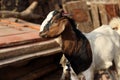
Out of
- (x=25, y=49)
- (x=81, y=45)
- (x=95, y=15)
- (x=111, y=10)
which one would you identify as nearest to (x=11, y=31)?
(x=25, y=49)

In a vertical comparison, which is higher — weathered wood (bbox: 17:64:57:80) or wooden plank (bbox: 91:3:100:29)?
wooden plank (bbox: 91:3:100:29)

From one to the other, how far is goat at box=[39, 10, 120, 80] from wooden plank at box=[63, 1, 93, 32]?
2.84 m

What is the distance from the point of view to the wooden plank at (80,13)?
7387mm

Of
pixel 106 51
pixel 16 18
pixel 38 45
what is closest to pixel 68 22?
pixel 106 51

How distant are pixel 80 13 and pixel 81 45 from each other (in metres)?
3.40

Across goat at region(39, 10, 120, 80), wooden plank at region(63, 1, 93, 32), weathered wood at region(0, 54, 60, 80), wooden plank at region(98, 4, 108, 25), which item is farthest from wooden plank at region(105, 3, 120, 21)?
goat at region(39, 10, 120, 80)

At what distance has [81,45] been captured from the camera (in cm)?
415

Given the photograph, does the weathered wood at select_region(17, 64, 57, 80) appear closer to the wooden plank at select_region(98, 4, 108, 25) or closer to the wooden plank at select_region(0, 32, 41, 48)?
the wooden plank at select_region(0, 32, 41, 48)

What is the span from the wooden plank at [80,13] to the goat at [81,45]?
2.84 meters

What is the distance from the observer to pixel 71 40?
4113 millimetres

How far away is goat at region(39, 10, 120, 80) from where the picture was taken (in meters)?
3.97

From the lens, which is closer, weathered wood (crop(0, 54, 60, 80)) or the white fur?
the white fur

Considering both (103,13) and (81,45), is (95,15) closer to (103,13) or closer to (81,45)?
(103,13)

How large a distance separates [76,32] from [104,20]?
3659mm
